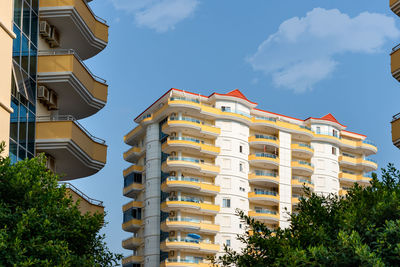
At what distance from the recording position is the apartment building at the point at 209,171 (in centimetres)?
8275

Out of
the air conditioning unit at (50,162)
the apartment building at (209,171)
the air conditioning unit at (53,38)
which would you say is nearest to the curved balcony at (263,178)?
the apartment building at (209,171)

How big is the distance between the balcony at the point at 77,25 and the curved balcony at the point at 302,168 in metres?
61.8

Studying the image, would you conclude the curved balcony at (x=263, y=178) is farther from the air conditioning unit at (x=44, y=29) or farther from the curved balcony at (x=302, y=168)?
the air conditioning unit at (x=44, y=29)

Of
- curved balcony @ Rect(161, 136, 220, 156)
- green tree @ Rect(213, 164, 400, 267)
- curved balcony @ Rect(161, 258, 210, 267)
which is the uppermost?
curved balcony @ Rect(161, 136, 220, 156)

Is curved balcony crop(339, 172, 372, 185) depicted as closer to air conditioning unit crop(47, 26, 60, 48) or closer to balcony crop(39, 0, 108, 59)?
balcony crop(39, 0, 108, 59)

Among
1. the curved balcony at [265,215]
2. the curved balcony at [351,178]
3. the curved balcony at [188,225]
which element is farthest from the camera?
the curved balcony at [351,178]

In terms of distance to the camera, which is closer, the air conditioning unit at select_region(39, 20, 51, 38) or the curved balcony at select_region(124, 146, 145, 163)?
the air conditioning unit at select_region(39, 20, 51, 38)

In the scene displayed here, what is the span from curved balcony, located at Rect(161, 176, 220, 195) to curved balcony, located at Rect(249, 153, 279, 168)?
707cm

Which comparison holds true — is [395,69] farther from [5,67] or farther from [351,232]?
[5,67]

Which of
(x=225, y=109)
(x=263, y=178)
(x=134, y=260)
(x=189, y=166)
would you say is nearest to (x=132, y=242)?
(x=134, y=260)

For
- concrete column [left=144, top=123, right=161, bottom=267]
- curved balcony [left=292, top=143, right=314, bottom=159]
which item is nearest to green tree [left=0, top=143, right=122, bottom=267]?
concrete column [left=144, top=123, right=161, bottom=267]

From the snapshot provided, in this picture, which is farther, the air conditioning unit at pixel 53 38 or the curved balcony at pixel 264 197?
the curved balcony at pixel 264 197

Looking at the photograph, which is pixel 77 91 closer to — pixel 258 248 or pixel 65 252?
pixel 258 248

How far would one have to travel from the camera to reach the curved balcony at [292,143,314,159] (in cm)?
9419
